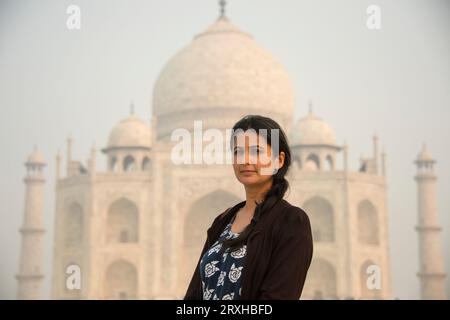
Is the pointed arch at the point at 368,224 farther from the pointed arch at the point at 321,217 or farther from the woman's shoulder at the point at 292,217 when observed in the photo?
the woman's shoulder at the point at 292,217

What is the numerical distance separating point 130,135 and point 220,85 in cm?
333

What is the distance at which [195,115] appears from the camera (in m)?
25.5

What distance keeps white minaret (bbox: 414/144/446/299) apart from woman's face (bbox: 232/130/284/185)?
71.5 ft

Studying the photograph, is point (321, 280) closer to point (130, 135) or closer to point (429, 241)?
point (429, 241)

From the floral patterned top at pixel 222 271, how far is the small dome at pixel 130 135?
22603 millimetres

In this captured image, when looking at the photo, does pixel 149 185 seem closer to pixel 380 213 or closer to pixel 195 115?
pixel 195 115

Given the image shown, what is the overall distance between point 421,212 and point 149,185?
806 cm

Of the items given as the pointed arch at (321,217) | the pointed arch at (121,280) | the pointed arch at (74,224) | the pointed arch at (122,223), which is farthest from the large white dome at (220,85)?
the pointed arch at (121,280)

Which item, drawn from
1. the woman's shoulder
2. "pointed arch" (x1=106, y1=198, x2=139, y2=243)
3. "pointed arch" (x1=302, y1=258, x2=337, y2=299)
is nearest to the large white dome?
"pointed arch" (x1=106, y1=198, x2=139, y2=243)

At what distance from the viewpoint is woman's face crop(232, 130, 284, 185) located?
2.26m

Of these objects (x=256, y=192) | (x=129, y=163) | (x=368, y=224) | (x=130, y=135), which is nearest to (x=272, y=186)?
(x=256, y=192)

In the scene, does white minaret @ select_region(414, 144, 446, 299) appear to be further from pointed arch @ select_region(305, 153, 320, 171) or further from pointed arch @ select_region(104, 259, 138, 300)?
pointed arch @ select_region(104, 259, 138, 300)

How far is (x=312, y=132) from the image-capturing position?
972 inches
